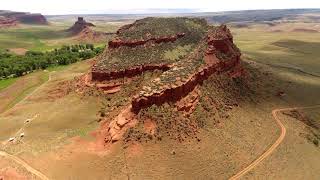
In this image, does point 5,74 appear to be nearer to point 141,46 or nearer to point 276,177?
point 141,46

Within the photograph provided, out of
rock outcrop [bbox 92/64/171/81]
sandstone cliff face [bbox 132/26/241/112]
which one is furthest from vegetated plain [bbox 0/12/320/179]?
sandstone cliff face [bbox 132/26/241/112]

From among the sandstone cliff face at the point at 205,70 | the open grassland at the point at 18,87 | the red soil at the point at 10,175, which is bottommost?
the open grassland at the point at 18,87

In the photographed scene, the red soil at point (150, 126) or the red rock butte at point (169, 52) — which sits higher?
the red rock butte at point (169, 52)

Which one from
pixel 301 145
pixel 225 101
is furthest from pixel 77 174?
pixel 301 145

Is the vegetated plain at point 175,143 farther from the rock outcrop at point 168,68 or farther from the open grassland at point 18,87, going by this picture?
the open grassland at point 18,87

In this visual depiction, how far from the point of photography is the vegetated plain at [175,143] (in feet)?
151

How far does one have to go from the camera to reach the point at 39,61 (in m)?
122

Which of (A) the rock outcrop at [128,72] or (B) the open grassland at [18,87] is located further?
(B) the open grassland at [18,87]

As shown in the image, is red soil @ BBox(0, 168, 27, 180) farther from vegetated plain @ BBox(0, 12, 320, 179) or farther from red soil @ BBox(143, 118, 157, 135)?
red soil @ BBox(143, 118, 157, 135)

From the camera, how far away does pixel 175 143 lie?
48469 millimetres

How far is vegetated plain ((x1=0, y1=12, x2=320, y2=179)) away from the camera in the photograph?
4600 centimetres

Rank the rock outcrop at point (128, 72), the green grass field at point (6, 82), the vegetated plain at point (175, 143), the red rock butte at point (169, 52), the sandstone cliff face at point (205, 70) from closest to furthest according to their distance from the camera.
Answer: the vegetated plain at point (175, 143) → the sandstone cliff face at point (205, 70) → the red rock butte at point (169, 52) → the rock outcrop at point (128, 72) → the green grass field at point (6, 82)

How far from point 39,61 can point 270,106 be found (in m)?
75.5

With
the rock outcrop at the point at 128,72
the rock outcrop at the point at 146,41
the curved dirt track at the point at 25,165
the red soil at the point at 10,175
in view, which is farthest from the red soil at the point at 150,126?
the rock outcrop at the point at 146,41
